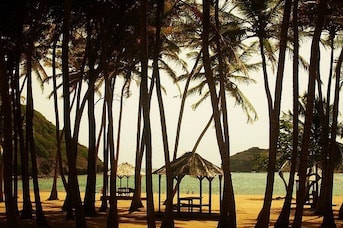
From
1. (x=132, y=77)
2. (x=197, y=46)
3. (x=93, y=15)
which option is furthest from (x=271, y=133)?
(x=132, y=77)

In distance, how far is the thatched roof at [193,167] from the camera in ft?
71.3

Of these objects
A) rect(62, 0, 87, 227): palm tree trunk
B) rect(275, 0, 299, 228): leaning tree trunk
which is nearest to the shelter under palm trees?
rect(275, 0, 299, 228): leaning tree trunk

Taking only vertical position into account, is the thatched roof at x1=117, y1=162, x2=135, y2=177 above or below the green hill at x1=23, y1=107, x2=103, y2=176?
below

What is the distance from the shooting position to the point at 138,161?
83.7 feet

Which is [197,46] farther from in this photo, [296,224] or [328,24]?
[296,224]

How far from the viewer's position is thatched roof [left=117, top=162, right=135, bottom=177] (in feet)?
113

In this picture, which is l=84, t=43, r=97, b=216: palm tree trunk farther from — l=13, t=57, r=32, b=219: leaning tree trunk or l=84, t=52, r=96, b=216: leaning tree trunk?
l=13, t=57, r=32, b=219: leaning tree trunk

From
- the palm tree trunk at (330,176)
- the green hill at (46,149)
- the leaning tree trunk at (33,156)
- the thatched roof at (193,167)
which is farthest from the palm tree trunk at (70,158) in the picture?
the green hill at (46,149)

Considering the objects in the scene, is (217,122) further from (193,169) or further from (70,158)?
(193,169)

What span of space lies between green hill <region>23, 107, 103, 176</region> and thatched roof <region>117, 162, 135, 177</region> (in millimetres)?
50635

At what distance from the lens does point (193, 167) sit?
2197 centimetres

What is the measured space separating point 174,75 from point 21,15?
43.4 feet

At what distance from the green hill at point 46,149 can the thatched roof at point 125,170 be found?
50635mm

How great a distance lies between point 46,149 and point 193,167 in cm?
7646
